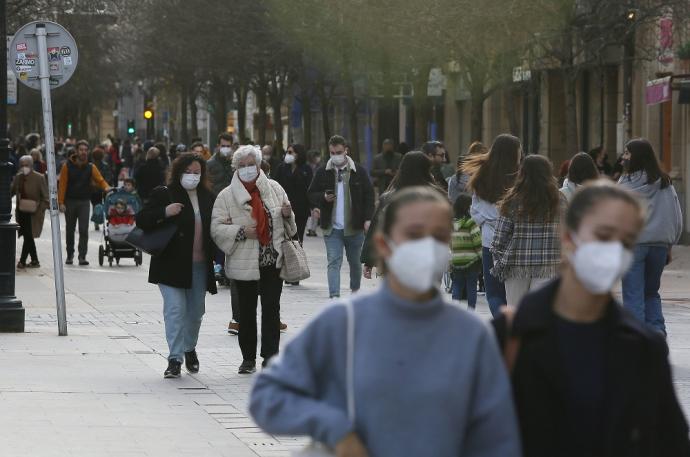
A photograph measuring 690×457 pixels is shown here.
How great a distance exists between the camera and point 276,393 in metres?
3.91

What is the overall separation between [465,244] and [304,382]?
472 inches

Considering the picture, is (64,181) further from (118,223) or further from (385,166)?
(385,166)

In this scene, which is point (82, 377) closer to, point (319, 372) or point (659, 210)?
point (659, 210)

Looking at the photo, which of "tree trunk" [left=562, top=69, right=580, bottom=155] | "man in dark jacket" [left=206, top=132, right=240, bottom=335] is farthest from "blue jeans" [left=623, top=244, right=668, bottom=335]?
"tree trunk" [left=562, top=69, right=580, bottom=155]

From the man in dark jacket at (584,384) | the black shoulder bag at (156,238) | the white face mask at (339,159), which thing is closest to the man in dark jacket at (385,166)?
the white face mask at (339,159)

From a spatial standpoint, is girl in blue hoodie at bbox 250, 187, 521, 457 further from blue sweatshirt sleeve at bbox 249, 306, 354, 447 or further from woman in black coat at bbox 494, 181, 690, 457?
woman in black coat at bbox 494, 181, 690, 457

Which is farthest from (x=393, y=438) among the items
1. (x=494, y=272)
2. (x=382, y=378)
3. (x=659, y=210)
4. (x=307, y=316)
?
(x=307, y=316)

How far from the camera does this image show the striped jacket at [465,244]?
15672 millimetres

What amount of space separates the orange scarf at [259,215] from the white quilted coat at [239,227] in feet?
0.12

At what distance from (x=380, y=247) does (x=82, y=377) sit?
7948 millimetres

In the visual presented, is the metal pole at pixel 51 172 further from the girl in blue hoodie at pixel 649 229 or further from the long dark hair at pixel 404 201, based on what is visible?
the long dark hair at pixel 404 201

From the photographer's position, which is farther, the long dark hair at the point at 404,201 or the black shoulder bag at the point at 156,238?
the black shoulder bag at the point at 156,238

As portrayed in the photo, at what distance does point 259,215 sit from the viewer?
1195cm

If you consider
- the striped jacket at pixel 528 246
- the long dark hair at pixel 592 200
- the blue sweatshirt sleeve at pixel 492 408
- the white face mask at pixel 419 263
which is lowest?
the striped jacket at pixel 528 246
